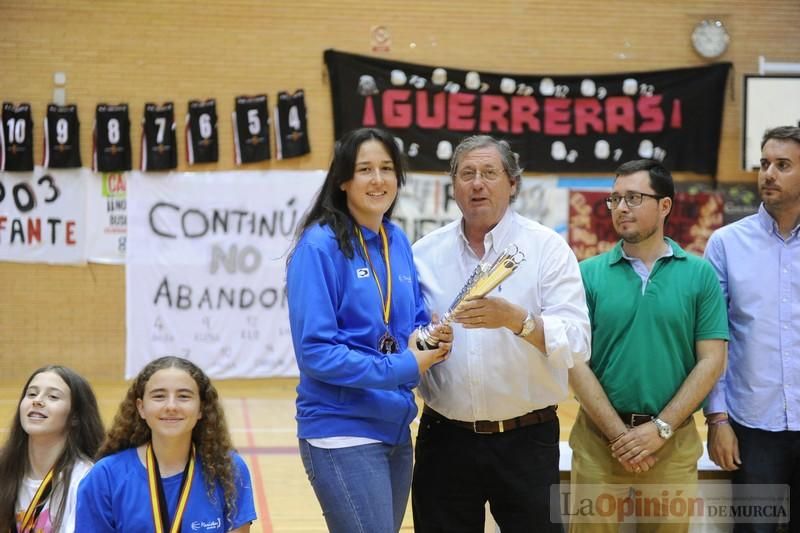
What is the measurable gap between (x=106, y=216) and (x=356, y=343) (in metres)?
9.52

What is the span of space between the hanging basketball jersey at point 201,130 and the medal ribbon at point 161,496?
8.93m

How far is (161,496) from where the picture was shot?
3.05 m

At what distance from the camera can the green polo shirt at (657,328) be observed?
3.65m

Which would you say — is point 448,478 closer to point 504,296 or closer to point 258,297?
point 504,296

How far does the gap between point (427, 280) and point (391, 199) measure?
474mm

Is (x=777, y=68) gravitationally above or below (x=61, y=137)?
above

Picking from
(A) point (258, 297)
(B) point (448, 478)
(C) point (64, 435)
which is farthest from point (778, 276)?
(A) point (258, 297)

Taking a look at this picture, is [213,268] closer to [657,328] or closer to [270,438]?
[270,438]

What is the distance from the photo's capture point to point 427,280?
337 centimetres

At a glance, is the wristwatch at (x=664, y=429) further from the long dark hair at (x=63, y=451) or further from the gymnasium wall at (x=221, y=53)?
the gymnasium wall at (x=221, y=53)

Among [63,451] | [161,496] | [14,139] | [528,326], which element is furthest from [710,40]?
[161,496]

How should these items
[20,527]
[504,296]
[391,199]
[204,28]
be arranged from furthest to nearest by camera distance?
[204,28], [20,527], [504,296], [391,199]

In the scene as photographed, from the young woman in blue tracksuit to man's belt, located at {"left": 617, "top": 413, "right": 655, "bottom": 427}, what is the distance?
1.09 m

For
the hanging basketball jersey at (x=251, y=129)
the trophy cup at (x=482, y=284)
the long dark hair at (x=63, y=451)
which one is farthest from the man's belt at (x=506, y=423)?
the hanging basketball jersey at (x=251, y=129)
